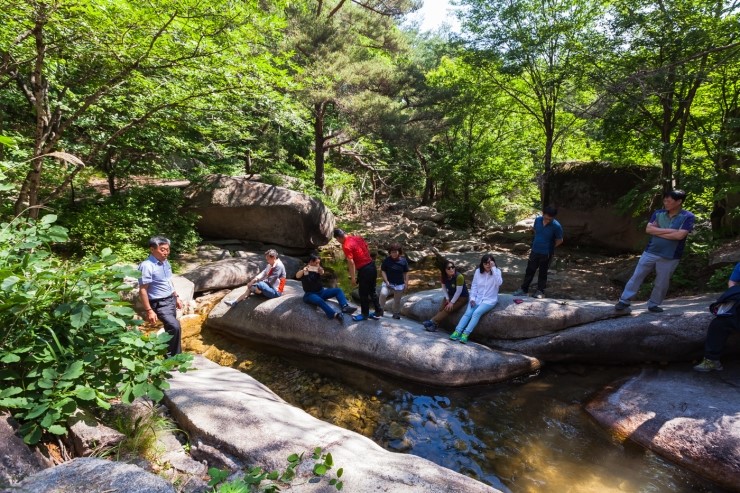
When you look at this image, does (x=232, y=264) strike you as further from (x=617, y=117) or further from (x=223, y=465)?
(x=617, y=117)

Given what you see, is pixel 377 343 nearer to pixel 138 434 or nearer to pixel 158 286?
pixel 158 286

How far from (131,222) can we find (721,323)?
12.7 metres

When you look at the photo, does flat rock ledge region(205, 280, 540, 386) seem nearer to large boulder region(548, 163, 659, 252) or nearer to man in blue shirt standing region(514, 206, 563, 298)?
man in blue shirt standing region(514, 206, 563, 298)

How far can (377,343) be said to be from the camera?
6.61m

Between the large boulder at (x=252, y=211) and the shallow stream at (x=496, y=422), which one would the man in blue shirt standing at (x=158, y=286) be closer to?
the shallow stream at (x=496, y=422)

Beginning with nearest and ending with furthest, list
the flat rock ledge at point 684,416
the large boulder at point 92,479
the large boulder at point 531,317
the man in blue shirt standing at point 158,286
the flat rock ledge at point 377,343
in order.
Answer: the large boulder at point 92,479 → the flat rock ledge at point 684,416 → the man in blue shirt standing at point 158,286 → the flat rock ledge at point 377,343 → the large boulder at point 531,317

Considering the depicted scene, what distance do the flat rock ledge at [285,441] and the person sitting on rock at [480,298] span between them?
11.1 feet

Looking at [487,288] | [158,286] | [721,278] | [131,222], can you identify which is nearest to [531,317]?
[487,288]

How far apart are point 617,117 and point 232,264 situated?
11077mm

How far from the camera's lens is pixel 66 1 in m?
5.13

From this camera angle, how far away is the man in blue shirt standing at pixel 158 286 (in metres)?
5.23

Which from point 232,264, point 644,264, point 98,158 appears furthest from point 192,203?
point 644,264

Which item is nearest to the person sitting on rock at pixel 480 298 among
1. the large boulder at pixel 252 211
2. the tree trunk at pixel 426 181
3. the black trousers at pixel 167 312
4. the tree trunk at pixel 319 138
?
the black trousers at pixel 167 312

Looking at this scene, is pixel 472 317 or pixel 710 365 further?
pixel 472 317
